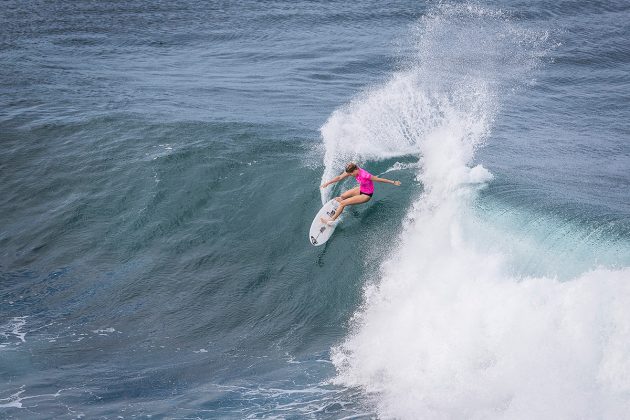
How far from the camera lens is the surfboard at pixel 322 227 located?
19.1 metres

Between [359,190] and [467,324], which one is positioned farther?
[359,190]

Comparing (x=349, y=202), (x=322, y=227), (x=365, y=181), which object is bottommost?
(x=322, y=227)

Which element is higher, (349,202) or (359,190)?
(359,190)

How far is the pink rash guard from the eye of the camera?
62.3 feet

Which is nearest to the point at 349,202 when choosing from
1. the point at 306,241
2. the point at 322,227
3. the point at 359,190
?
the point at 359,190

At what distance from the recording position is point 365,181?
19.1 meters

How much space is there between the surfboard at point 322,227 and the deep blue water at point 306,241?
0.31 meters

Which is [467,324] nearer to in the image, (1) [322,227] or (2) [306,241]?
(1) [322,227]

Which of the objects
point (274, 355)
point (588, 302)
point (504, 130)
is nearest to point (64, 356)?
point (274, 355)

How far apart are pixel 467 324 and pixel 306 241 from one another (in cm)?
624

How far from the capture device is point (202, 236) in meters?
20.4

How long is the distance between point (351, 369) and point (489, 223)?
18.7 ft

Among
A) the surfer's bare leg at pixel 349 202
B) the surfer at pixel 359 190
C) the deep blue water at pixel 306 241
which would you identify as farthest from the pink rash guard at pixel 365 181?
Result: the deep blue water at pixel 306 241

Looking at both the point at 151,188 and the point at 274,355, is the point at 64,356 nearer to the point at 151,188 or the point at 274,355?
the point at 274,355
